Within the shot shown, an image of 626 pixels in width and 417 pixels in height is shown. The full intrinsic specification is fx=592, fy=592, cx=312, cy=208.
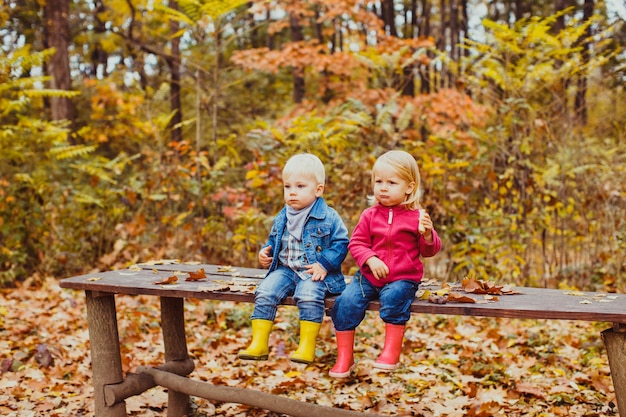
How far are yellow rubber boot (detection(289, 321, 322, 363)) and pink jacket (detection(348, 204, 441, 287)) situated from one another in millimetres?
359

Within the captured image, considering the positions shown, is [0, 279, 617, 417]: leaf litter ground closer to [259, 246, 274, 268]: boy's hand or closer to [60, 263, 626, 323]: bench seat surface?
[60, 263, 626, 323]: bench seat surface

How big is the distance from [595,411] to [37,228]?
6.18 metres

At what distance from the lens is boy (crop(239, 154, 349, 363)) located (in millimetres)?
2908

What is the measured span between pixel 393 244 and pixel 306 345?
0.64 m

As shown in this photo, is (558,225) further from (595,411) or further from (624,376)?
(624,376)

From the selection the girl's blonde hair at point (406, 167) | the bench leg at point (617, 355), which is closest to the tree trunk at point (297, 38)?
the girl's blonde hair at point (406, 167)

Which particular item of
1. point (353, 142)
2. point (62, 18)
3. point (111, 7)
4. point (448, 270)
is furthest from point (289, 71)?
point (448, 270)

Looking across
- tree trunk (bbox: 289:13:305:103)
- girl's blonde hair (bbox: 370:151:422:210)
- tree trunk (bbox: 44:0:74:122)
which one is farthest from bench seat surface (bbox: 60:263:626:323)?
tree trunk (bbox: 289:13:305:103)

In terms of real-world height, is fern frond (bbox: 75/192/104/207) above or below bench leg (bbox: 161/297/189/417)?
above

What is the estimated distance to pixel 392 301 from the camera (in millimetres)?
2703

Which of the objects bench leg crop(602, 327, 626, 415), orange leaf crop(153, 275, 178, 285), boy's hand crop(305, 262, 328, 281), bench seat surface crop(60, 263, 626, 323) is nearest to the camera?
bench seat surface crop(60, 263, 626, 323)

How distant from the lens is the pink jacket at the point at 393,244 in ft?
9.26

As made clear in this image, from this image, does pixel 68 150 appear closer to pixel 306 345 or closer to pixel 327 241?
pixel 327 241

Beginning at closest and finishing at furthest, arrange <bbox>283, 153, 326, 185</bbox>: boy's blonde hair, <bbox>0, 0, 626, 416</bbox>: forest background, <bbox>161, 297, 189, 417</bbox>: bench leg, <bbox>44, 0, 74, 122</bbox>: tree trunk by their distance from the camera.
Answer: <bbox>283, 153, 326, 185</bbox>: boy's blonde hair, <bbox>161, 297, 189, 417</bbox>: bench leg, <bbox>0, 0, 626, 416</bbox>: forest background, <bbox>44, 0, 74, 122</bbox>: tree trunk
